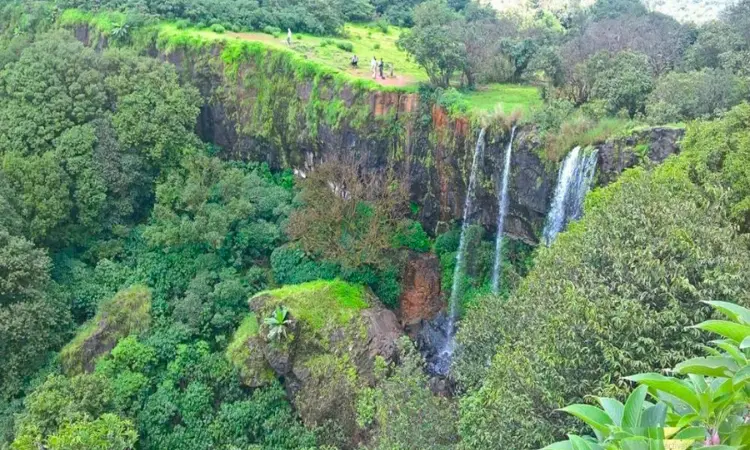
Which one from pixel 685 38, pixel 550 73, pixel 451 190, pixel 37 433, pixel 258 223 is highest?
pixel 685 38

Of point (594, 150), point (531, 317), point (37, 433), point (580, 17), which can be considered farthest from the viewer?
point (580, 17)

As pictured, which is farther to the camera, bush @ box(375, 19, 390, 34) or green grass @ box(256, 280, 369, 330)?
bush @ box(375, 19, 390, 34)

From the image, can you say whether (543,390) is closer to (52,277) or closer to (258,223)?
(258,223)

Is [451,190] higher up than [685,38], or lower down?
lower down

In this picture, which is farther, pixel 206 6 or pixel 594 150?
pixel 206 6

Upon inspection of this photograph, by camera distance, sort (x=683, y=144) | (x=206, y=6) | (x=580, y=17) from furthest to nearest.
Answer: (x=580, y=17) < (x=206, y=6) < (x=683, y=144)

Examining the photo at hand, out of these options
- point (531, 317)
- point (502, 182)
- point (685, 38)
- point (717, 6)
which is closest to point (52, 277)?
point (502, 182)

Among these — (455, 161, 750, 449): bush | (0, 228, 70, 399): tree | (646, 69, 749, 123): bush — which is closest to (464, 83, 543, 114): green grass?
(646, 69, 749, 123): bush

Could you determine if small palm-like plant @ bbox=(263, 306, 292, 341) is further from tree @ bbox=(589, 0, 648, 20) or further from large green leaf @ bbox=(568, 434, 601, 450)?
tree @ bbox=(589, 0, 648, 20)
